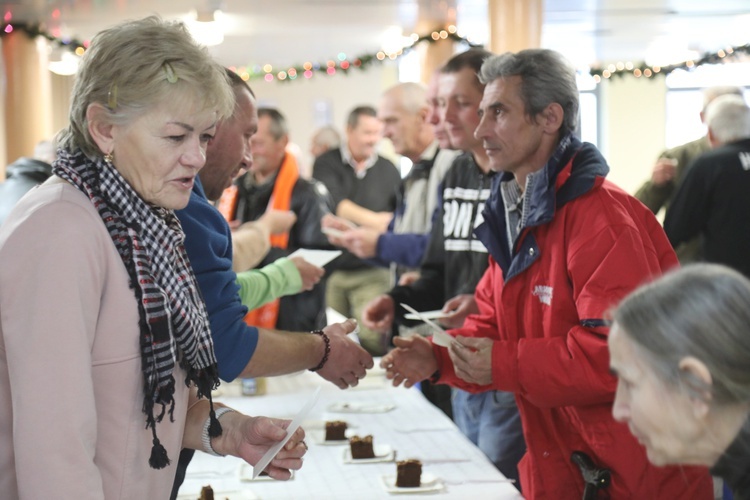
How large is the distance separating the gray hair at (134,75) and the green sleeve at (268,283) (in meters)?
1.31

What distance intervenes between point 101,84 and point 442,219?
2.11m

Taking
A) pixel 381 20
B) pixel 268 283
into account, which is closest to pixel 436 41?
pixel 381 20

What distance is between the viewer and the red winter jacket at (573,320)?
211cm

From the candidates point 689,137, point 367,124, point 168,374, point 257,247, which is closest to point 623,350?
point 168,374

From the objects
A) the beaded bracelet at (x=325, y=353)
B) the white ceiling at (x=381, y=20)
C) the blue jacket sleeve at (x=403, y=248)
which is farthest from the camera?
the white ceiling at (x=381, y=20)

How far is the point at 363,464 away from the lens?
2.61 meters

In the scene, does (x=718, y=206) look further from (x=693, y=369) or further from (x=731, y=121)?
(x=693, y=369)

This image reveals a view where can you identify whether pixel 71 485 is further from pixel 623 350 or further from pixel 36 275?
pixel 623 350

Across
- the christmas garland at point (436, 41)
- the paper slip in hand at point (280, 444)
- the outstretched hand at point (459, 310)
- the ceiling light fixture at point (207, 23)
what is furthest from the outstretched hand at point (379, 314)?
the ceiling light fixture at point (207, 23)

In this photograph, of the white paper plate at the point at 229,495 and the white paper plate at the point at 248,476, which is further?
the white paper plate at the point at 248,476

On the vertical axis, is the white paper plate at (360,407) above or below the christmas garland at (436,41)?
below

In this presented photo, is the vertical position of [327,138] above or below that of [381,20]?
below

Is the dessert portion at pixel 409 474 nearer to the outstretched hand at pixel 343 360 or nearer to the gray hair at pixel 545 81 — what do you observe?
the outstretched hand at pixel 343 360

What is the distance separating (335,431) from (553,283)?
964 millimetres
